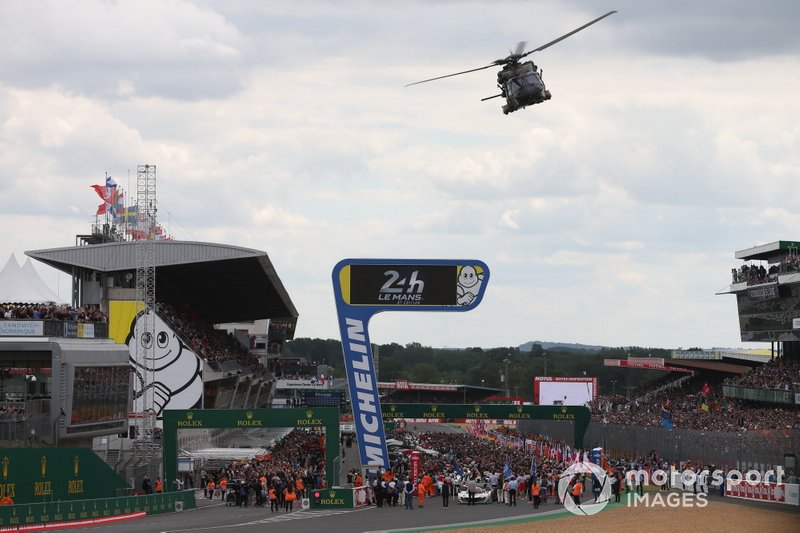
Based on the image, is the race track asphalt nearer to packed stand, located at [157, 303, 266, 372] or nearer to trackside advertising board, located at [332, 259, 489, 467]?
trackside advertising board, located at [332, 259, 489, 467]

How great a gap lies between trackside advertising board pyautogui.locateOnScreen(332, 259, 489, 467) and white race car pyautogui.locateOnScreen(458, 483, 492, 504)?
528 centimetres

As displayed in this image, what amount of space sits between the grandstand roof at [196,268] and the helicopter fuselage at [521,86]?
41.3 metres

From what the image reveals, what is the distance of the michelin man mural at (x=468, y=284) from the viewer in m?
46.2

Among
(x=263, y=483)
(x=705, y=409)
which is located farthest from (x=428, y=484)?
(x=705, y=409)

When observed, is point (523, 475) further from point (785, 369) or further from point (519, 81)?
point (785, 369)

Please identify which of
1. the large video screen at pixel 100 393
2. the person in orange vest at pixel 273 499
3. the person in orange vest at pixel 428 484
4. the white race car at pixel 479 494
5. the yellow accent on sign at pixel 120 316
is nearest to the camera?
the person in orange vest at pixel 273 499

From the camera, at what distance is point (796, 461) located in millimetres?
43156

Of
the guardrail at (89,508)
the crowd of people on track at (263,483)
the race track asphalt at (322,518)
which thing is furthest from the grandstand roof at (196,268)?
the race track asphalt at (322,518)

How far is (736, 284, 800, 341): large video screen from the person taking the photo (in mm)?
68812

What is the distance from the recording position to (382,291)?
46312 mm

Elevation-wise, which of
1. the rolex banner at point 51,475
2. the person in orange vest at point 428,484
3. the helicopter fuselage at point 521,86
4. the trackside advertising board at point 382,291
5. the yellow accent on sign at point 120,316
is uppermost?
the helicopter fuselage at point 521,86

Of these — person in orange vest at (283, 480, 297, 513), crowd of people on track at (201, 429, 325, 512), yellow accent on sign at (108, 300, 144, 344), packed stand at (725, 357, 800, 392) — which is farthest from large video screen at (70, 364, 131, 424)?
packed stand at (725, 357, 800, 392)

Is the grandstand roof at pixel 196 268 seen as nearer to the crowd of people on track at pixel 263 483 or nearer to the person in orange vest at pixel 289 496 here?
the crowd of people on track at pixel 263 483

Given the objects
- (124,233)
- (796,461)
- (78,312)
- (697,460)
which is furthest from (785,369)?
(124,233)
